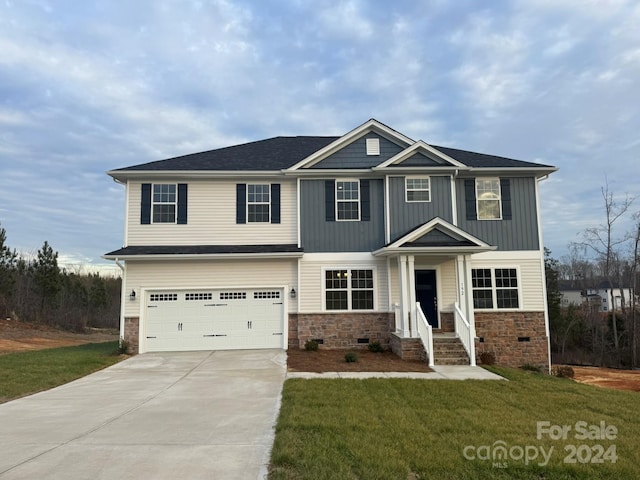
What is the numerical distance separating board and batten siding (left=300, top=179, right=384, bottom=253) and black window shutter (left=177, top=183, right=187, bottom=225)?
3.98 m

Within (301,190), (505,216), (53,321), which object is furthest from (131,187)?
(53,321)

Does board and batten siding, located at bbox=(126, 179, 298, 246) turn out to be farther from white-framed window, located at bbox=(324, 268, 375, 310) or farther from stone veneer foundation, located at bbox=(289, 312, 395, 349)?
stone veneer foundation, located at bbox=(289, 312, 395, 349)

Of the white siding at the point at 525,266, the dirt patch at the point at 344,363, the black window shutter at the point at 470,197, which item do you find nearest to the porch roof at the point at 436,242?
the white siding at the point at 525,266

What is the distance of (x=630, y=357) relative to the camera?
2800cm

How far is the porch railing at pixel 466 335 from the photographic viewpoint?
12211 mm

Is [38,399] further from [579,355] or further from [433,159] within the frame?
[579,355]

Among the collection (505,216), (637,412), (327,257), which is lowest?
(637,412)

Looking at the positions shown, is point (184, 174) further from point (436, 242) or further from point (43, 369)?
point (436, 242)

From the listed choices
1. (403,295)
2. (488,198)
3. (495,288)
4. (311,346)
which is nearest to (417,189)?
(488,198)

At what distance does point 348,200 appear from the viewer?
1500 centimetres

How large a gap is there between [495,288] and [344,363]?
6247mm

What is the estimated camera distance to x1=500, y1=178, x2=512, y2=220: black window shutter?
15.0 metres

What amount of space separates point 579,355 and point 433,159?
25047mm

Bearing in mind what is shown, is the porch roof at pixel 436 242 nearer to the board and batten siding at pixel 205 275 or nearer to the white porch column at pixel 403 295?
the white porch column at pixel 403 295
